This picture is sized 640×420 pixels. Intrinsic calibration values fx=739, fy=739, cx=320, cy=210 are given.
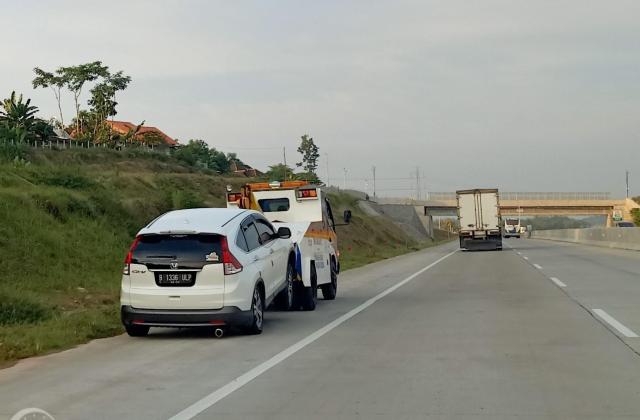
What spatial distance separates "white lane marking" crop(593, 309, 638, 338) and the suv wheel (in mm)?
5232

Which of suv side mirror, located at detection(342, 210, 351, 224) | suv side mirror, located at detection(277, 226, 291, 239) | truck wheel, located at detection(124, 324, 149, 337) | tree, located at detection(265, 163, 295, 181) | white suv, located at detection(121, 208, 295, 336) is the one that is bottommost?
truck wheel, located at detection(124, 324, 149, 337)

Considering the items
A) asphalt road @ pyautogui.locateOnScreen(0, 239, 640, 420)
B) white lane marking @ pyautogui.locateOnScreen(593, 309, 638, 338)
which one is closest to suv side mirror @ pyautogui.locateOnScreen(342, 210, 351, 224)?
asphalt road @ pyautogui.locateOnScreen(0, 239, 640, 420)

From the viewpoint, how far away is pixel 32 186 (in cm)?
2603

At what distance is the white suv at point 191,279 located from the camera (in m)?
10.4

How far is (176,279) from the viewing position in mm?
10445

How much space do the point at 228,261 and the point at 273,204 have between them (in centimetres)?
711

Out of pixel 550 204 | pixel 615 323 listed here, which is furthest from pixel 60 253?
pixel 550 204

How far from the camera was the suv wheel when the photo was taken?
10.9 metres

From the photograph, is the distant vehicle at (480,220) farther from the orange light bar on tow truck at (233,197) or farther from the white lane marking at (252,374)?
the white lane marking at (252,374)

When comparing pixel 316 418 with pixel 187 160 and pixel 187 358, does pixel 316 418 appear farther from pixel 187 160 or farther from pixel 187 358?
pixel 187 160

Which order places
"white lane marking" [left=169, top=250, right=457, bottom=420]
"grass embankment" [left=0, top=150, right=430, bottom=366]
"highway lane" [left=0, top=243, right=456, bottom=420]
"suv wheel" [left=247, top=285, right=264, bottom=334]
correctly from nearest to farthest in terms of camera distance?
"white lane marking" [left=169, top=250, right=457, bottom=420], "highway lane" [left=0, top=243, right=456, bottom=420], "suv wheel" [left=247, top=285, right=264, bottom=334], "grass embankment" [left=0, top=150, right=430, bottom=366]

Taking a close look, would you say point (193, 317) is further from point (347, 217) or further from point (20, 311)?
point (347, 217)

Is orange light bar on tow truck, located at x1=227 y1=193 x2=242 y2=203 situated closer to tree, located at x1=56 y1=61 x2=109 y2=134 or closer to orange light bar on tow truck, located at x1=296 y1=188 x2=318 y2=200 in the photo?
orange light bar on tow truck, located at x1=296 y1=188 x2=318 y2=200

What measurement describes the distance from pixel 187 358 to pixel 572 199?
353ft
